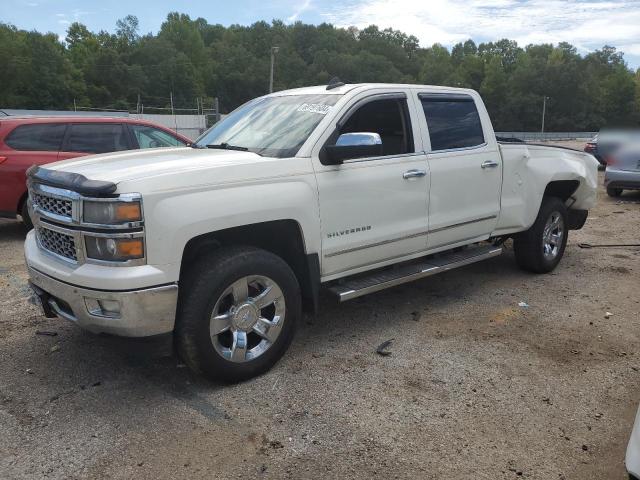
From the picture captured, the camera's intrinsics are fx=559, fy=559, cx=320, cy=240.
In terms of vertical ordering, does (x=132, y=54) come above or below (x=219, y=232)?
above

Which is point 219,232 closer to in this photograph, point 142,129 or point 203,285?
point 203,285

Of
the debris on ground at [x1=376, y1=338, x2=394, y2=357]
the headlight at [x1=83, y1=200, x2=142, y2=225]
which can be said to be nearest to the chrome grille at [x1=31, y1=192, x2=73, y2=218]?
the headlight at [x1=83, y1=200, x2=142, y2=225]

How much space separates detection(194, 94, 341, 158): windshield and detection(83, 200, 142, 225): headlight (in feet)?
3.70

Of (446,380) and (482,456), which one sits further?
(446,380)

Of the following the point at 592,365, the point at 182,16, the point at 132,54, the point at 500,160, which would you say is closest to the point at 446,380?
the point at 592,365

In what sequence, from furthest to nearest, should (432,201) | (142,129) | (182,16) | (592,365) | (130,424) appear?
(182,16) → (142,129) → (432,201) → (592,365) → (130,424)

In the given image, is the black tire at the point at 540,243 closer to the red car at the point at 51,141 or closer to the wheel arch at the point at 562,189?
the wheel arch at the point at 562,189

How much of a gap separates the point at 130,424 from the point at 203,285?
2.89 ft

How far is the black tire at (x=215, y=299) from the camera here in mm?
3291

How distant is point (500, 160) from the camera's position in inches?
210

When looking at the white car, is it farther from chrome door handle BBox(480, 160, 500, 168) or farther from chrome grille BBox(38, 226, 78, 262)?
chrome door handle BBox(480, 160, 500, 168)

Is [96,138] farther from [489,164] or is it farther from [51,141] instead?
[489,164]

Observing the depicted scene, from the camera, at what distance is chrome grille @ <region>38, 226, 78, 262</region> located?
3.30 metres

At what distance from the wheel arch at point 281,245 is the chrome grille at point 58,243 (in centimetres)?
64
